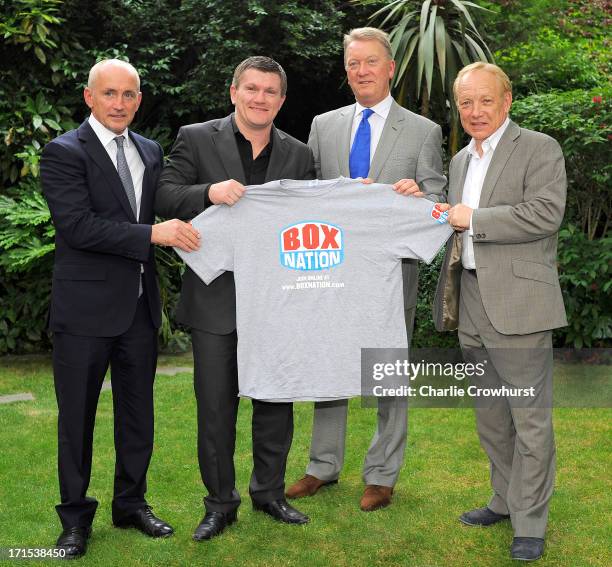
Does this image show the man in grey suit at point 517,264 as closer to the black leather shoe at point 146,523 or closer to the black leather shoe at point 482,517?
the black leather shoe at point 482,517

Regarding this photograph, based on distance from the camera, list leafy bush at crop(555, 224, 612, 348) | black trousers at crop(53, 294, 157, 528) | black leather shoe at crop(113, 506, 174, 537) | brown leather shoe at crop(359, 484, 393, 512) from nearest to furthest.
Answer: black trousers at crop(53, 294, 157, 528), black leather shoe at crop(113, 506, 174, 537), brown leather shoe at crop(359, 484, 393, 512), leafy bush at crop(555, 224, 612, 348)

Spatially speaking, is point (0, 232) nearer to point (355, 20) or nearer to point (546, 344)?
point (355, 20)

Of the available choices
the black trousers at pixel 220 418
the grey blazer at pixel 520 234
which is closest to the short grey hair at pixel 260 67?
the grey blazer at pixel 520 234

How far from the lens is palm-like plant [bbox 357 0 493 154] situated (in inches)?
300

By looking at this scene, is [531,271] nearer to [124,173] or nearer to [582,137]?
[124,173]

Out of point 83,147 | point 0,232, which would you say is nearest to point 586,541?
point 83,147

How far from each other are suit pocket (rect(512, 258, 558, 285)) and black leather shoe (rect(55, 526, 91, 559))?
2.17 metres

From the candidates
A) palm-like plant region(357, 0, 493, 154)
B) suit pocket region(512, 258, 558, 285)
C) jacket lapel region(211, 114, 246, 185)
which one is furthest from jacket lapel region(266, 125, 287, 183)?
palm-like plant region(357, 0, 493, 154)

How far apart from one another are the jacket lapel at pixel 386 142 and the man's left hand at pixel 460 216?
606 mm

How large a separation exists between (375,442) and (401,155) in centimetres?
148

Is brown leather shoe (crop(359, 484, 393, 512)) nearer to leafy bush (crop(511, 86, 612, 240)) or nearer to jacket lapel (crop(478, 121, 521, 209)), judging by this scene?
jacket lapel (crop(478, 121, 521, 209))

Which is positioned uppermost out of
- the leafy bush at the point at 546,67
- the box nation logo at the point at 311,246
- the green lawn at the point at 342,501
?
the leafy bush at the point at 546,67

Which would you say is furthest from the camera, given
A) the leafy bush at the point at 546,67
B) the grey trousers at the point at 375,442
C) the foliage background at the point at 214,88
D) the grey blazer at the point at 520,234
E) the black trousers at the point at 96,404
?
the leafy bush at the point at 546,67

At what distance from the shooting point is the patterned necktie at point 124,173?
3.68 meters
